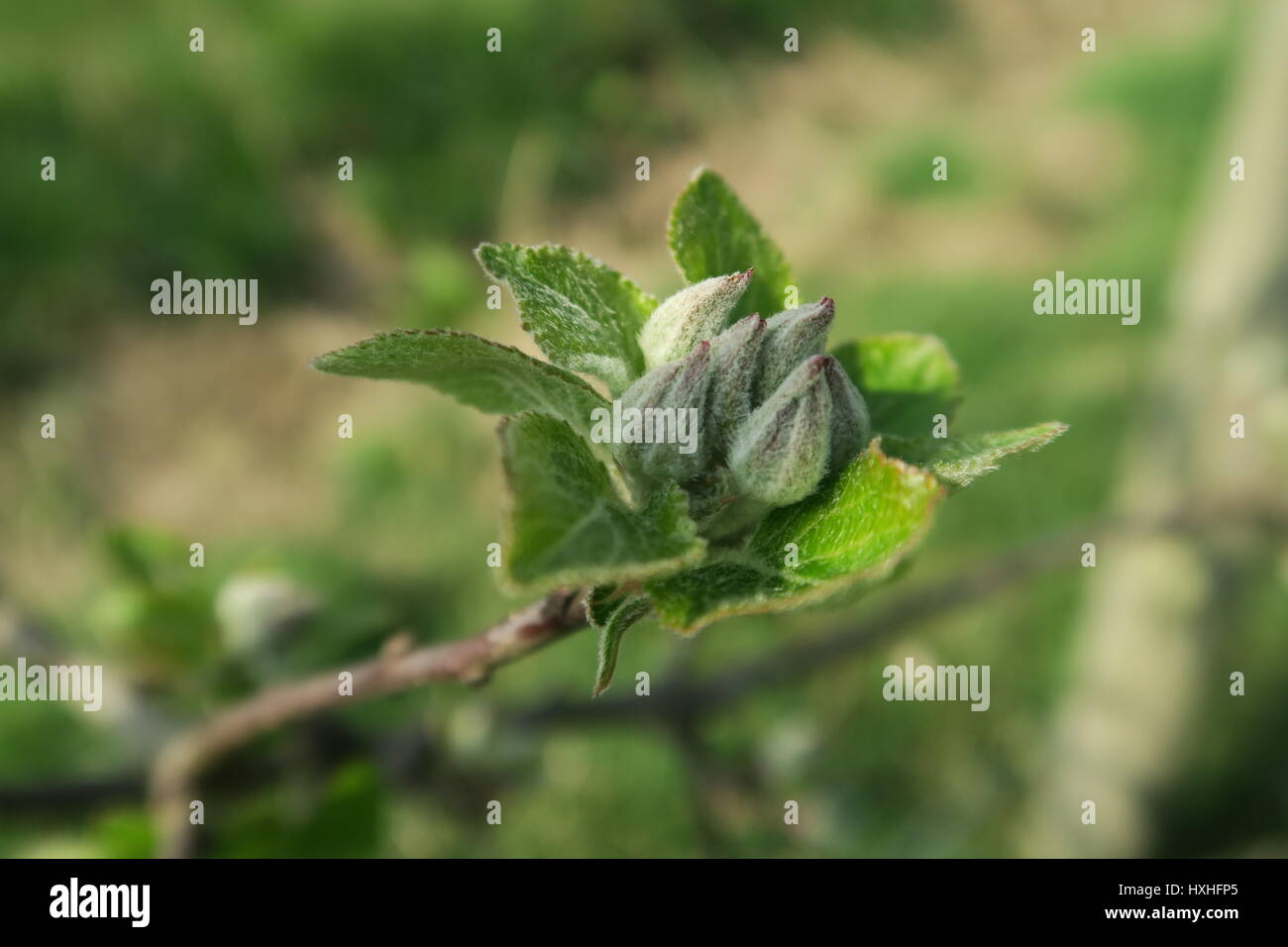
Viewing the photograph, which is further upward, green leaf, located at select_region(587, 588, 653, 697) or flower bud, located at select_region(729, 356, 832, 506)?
flower bud, located at select_region(729, 356, 832, 506)

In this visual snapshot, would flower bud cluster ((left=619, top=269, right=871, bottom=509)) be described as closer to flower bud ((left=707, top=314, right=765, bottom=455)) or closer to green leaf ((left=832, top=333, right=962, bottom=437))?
flower bud ((left=707, top=314, right=765, bottom=455))

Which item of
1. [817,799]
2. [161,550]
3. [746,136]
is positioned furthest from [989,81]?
[161,550]

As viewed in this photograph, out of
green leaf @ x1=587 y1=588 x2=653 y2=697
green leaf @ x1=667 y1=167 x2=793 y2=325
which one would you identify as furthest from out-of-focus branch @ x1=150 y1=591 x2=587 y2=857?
green leaf @ x1=667 y1=167 x2=793 y2=325

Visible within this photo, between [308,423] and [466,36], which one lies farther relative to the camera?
[466,36]

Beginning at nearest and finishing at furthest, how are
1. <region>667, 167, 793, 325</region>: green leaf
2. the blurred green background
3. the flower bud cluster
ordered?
the flower bud cluster < <region>667, 167, 793, 325</region>: green leaf < the blurred green background

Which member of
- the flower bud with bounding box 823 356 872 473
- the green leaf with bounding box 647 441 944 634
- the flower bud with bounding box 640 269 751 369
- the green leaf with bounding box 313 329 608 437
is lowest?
the green leaf with bounding box 647 441 944 634
